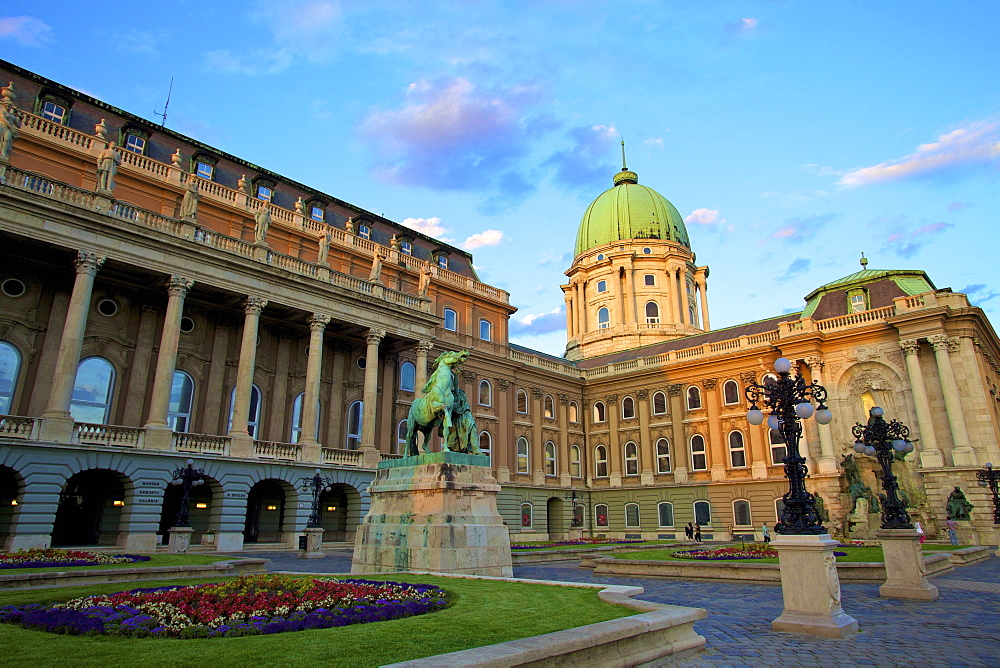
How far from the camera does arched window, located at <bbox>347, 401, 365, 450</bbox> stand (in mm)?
37250

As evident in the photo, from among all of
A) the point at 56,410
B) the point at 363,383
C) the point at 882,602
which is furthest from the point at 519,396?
the point at 882,602

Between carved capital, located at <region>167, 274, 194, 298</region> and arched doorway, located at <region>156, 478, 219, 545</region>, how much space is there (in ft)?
29.3

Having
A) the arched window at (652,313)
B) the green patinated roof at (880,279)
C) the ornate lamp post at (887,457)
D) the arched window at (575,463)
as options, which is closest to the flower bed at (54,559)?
the ornate lamp post at (887,457)

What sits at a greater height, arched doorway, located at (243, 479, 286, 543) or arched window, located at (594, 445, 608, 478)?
arched window, located at (594, 445, 608, 478)

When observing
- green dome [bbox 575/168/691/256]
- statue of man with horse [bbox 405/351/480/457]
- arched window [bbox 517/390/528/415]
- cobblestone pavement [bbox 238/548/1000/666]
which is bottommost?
cobblestone pavement [bbox 238/548/1000/666]

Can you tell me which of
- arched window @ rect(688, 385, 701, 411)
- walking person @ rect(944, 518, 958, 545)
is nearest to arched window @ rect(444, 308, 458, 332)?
arched window @ rect(688, 385, 701, 411)

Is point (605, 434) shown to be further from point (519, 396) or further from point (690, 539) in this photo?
point (690, 539)

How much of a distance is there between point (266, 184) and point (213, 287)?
10.6 metres

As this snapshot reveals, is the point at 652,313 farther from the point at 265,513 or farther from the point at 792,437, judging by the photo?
the point at 792,437

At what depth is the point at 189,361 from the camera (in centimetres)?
3197

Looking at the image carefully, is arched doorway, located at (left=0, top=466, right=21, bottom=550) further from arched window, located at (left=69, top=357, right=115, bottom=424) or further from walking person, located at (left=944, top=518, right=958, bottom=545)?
walking person, located at (left=944, top=518, right=958, bottom=545)

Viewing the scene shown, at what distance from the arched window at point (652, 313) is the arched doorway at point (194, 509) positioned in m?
51.1

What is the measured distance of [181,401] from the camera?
31.5 meters

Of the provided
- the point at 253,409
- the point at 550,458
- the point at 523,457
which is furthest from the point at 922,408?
the point at 253,409
